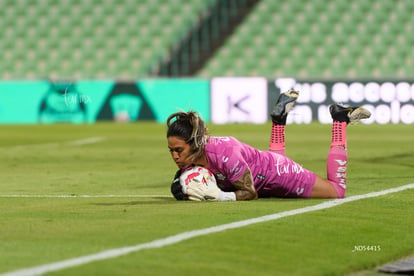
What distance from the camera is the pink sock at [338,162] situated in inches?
403

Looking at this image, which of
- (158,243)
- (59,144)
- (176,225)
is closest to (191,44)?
(59,144)

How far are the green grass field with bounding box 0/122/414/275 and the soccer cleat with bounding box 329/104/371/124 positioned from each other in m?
0.80

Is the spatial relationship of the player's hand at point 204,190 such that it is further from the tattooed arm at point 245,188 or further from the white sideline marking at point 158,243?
the white sideline marking at point 158,243

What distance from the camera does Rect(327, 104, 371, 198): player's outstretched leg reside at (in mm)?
10242

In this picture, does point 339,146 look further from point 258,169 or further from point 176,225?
point 176,225

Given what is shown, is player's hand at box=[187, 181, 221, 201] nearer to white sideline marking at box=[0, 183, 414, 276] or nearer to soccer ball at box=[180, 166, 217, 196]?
soccer ball at box=[180, 166, 217, 196]

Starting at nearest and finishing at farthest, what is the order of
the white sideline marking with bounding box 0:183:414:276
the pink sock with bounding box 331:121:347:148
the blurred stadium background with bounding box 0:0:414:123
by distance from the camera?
the white sideline marking with bounding box 0:183:414:276 → the pink sock with bounding box 331:121:347:148 → the blurred stadium background with bounding box 0:0:414:123

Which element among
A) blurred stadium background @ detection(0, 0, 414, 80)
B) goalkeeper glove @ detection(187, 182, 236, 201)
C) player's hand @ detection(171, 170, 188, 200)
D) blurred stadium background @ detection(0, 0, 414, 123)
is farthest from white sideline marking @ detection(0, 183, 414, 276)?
blurred stadium background @ detection(0, 0, 414, 80)

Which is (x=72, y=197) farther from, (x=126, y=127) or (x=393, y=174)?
(x=126, y=127)

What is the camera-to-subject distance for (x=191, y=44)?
125 ft

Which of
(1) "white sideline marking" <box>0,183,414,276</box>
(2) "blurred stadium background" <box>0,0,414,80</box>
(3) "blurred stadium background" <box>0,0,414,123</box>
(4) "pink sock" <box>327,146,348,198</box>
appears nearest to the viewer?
(1) "white sideline marking" <box>0,183,414,276</box>

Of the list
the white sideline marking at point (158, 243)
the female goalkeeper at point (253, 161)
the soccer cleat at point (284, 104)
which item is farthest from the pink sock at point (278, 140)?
the white sideline marking at point (158, 243)

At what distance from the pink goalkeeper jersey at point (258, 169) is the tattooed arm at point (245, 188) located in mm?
75

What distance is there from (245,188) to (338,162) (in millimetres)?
1116
